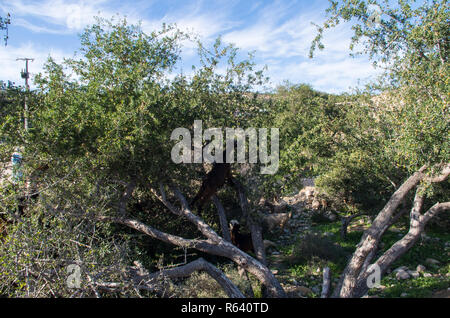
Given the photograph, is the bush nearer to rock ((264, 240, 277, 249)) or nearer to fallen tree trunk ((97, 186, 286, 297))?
rock ((264, 240, 277, 249))

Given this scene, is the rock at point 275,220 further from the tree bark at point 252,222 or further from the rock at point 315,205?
the tree bark at point 252,222

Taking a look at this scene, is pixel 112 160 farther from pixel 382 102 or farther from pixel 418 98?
pixel 382 102

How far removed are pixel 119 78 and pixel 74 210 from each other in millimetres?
2664

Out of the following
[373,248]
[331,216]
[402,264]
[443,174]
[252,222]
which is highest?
[443,174]

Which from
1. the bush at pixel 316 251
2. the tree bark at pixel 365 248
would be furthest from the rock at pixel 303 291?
the bush at pixel 316 251

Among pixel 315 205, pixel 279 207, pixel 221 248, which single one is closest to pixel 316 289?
pixel 221 248

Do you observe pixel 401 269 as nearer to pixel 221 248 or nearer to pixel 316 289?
pixel 316 289

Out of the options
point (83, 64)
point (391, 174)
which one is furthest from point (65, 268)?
point (391, 174)

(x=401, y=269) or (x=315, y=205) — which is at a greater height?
(x=315, y=205)

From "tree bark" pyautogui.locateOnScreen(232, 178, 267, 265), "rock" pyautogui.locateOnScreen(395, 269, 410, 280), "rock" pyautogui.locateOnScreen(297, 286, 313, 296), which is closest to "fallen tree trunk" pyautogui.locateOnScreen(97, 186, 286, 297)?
"rock" pyautogui.locateOnScreen(297, 286, 313, 296)

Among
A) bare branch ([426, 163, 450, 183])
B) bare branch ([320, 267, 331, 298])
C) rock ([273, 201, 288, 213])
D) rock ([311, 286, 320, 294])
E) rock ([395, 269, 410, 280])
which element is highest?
bare branch ([426, 163, 450, 183])
